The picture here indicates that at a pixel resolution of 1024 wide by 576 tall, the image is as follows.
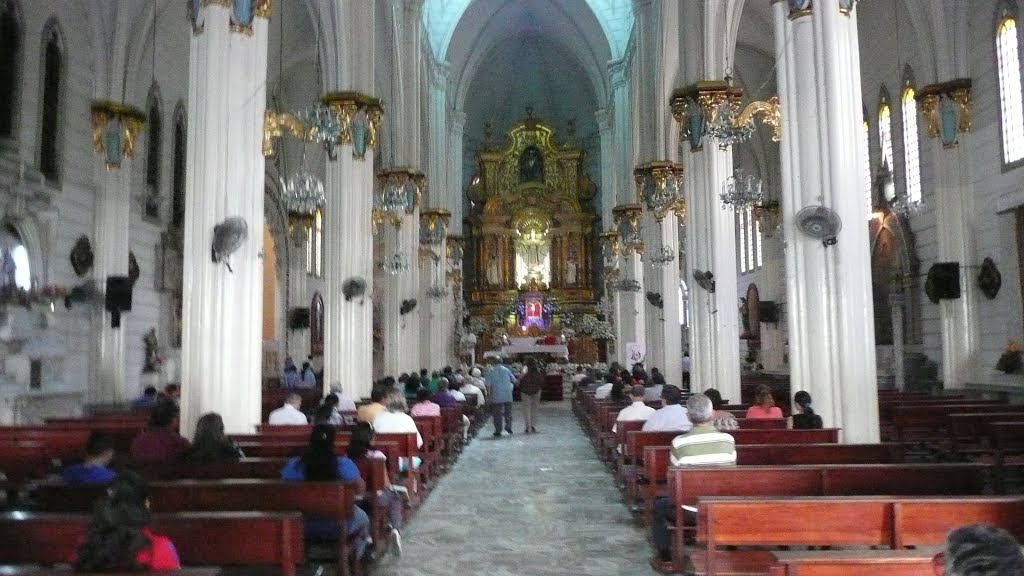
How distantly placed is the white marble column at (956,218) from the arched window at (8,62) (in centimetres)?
1907

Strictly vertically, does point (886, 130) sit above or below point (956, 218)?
above

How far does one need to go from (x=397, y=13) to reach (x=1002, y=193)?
16665mm

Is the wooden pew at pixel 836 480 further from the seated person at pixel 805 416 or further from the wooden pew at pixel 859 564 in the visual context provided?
the seated person at pixel 805 416

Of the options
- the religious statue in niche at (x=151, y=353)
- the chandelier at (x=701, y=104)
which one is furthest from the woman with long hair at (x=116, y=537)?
the religious statue in niche at (x=151, y=353)

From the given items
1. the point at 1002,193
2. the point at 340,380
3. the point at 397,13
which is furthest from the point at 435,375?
the point at 1002,193

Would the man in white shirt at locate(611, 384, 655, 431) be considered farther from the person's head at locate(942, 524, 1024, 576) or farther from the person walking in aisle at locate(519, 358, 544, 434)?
the person's head at locate(942, 524, 1024, 576)

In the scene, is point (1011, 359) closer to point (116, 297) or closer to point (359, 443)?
point (359, 443)

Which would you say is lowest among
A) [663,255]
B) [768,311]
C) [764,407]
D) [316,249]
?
[764,407]

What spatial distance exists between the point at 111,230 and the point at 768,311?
21.7m

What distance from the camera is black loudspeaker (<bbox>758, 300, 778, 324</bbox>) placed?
30.2 metres

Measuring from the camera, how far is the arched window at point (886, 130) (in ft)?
74.5

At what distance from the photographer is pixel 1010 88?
1764 centimetres

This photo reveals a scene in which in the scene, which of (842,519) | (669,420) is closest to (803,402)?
(669,420)

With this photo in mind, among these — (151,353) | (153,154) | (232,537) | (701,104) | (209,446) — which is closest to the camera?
(232,537)
